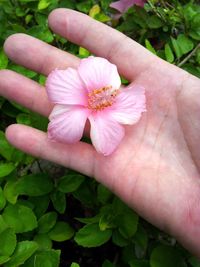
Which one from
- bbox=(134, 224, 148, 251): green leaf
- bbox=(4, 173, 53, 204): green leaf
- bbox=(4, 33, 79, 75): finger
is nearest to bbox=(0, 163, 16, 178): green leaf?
bbox=(4, 173, 53, 204): green leaf

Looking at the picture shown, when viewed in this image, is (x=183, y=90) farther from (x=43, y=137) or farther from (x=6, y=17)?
(x=6, y=17)

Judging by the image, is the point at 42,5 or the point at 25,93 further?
the point at 42,5

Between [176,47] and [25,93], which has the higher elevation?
[176,47]

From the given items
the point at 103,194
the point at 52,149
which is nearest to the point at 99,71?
the point at 52,149

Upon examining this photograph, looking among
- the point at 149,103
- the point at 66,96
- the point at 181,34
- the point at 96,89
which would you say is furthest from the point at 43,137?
the point at 181,34

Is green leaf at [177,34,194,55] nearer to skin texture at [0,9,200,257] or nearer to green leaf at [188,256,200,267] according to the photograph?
skin texture at [0,9,200,257]

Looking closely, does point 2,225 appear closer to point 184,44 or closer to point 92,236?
point 92,236
